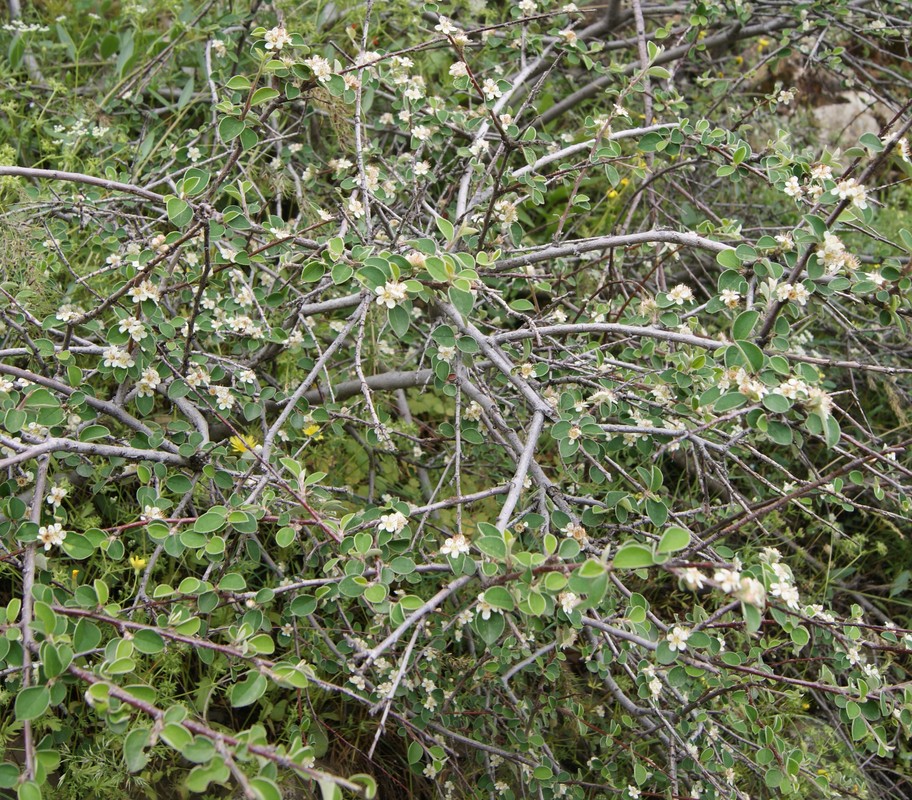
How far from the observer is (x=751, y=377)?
4.88ft

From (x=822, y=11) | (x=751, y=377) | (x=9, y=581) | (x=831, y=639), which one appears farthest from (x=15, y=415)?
(x=822, y=11)

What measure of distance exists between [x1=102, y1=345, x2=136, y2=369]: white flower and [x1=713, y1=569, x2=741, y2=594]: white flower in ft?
4.65

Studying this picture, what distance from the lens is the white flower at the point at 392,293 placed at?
4.96 ft

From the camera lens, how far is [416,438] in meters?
2.52

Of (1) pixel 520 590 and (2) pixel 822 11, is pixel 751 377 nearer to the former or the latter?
(1) pixel 520 590

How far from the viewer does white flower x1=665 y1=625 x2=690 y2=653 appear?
1656 millimetres

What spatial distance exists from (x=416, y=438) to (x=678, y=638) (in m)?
1.11

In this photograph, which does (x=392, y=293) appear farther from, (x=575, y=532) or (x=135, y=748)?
(x=135, y=748)

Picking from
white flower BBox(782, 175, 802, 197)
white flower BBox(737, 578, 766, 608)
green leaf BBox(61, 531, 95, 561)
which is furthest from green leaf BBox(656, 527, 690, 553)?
green leaf BBox(61, 531, 95, 561)

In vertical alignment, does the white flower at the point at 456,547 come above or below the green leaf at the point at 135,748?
above

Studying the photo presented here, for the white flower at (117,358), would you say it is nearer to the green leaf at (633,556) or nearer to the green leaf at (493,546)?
the green leaf at (493,546)

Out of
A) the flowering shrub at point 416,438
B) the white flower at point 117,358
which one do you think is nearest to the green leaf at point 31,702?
the flowering shrub at point 416,438

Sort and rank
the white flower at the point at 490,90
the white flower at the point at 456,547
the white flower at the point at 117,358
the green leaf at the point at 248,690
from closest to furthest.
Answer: the green leaf at the point at 248,690 → the white flower at the point at 456,547 → the white flower at the point at 117,358 → the white flower at the point at 490,90

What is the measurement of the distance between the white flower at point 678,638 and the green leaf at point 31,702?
1.19 metres
